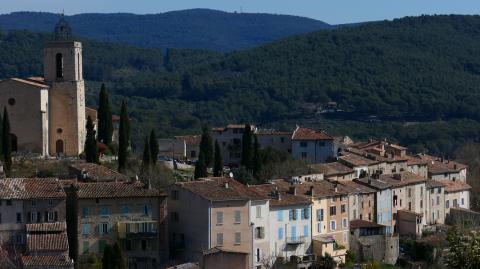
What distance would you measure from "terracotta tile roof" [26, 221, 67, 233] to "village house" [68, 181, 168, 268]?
0.66m

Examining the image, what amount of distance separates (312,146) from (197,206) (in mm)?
25798

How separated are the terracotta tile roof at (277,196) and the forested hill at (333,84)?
194 ft

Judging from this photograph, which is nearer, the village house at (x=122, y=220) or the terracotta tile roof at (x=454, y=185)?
the village house at (x=122, y=220)

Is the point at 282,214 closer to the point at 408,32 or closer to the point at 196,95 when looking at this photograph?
the point at 196,95

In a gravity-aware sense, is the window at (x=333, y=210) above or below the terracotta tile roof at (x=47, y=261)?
above

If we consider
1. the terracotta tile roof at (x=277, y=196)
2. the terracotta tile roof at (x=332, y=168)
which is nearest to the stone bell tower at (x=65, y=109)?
the terracotta tile roof at (x=332, y=168)

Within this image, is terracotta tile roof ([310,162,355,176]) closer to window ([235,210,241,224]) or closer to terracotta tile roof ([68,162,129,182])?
terracotta tile roof ([68,162,129,182])

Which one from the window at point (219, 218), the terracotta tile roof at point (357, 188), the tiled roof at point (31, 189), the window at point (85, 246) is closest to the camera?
the tiled roof at point (31, 189)

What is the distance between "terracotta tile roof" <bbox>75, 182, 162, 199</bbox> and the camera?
174ft

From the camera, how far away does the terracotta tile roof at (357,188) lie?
6529cm

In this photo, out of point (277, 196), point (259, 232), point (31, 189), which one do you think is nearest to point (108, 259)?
point (31, 189)

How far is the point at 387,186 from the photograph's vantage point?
68500 mm

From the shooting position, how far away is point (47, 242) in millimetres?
49938

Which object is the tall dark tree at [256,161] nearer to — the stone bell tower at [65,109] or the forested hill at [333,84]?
the stone bell tower at [65,109]
